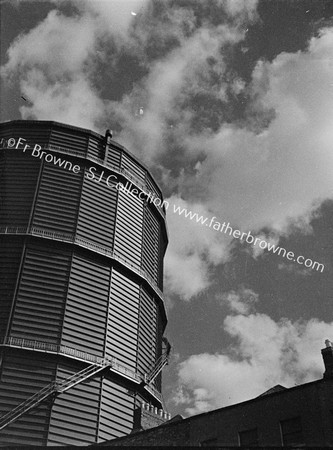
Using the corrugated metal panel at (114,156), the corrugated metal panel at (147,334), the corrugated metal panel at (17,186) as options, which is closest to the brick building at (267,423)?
the corrugated metal panel at (147,334)

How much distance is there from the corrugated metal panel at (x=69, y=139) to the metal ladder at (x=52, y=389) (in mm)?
8830

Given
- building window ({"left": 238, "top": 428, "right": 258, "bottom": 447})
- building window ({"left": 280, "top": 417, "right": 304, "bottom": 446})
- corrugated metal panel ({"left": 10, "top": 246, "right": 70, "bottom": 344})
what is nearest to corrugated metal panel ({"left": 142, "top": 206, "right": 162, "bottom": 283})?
corrugated metal panel ({"left": 10, "top": 246, "right": 70, "bottom": 344})

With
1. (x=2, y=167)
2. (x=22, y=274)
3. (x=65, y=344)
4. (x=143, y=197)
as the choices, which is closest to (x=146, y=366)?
(x=65, y=344)

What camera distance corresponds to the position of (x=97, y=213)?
20.2 m

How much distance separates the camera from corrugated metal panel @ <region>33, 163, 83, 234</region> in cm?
1905

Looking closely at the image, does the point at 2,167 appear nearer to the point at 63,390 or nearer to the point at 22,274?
the point at 22,274

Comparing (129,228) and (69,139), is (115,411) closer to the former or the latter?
(129,228)

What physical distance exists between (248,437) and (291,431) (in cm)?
124

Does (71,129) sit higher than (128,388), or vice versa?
(71,129)

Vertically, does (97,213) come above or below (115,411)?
above

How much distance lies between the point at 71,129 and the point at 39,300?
786 cm

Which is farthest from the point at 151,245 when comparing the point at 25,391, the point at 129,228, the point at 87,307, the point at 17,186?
the point at 25,391

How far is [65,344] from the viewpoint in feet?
54.7

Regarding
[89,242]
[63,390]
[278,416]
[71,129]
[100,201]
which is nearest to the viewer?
[278,416]
